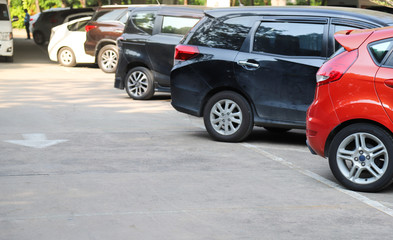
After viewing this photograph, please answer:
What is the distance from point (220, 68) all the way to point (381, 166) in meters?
3.24

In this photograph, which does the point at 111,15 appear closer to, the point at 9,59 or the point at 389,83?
the point at 9,59

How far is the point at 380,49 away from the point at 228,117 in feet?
10.0

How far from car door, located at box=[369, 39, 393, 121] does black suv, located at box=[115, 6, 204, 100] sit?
296 inches

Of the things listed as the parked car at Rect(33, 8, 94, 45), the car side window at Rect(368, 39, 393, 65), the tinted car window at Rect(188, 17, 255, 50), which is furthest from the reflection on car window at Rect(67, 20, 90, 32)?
the car side window at Rect(368, 39, 393, 65)

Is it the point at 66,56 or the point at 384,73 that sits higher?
the point at 384,73

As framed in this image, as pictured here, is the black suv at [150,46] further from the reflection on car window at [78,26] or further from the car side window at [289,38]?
the reflection on car window at [78,26]

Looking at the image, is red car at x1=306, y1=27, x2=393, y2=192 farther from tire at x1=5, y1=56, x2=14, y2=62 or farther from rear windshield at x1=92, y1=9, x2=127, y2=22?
tire at x1=5, y1=56, x2=14, y2=62

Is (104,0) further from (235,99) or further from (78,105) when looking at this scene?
(235,99)

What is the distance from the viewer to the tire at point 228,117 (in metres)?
9.46

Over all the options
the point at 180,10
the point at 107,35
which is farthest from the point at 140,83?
the point at 107,35

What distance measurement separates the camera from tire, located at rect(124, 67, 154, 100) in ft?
48.0

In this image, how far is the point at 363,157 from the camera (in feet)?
22.3

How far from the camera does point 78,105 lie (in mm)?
13867

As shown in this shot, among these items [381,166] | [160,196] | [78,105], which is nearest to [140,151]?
[160,196]
